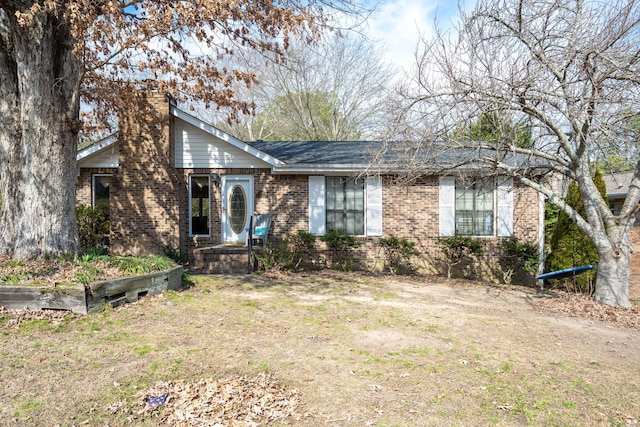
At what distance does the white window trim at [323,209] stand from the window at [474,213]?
216 cm

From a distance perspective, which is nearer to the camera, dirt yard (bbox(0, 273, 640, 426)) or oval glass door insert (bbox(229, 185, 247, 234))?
dirt yard (bbox(0, 273, 640, 426))

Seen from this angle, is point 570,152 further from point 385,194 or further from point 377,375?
point 377,375

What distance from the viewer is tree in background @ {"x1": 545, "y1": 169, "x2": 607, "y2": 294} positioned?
30.1 ft

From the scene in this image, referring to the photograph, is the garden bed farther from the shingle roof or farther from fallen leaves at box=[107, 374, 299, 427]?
the shingle roof

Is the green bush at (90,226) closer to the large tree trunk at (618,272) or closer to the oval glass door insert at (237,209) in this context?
the oval glass door insert at (237,209)

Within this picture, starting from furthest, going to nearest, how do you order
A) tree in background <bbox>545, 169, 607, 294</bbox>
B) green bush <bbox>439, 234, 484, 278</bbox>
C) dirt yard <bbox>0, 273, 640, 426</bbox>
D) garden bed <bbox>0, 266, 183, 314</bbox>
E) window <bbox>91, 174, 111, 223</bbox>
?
window <bbox>91, 174, 111, 223</bbox>, green bush <bbox>439, 234, 484, 278</bbox>, tree in background <bbox>545, 169, 607, 294</bbox>, garden bed <bbox>0, 266, 183, 314</bbox>, dirt yard <bbox>0, 273, 640, 426</bbox>

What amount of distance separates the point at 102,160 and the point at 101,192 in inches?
35.4

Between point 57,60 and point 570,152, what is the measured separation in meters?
9.04

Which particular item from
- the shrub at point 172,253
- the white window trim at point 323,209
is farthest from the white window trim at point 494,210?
the shrub at point 172,253

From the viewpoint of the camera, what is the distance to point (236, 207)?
10.9 m

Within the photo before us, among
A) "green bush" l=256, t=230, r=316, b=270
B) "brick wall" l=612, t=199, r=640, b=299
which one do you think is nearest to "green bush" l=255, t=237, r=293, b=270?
"green bush" l=256, t=230, r=316, b=270

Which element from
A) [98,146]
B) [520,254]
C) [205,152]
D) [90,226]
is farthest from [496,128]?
[90,226]

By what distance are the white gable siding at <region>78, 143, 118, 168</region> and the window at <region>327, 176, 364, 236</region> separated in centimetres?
586

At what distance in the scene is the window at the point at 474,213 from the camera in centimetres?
1091
